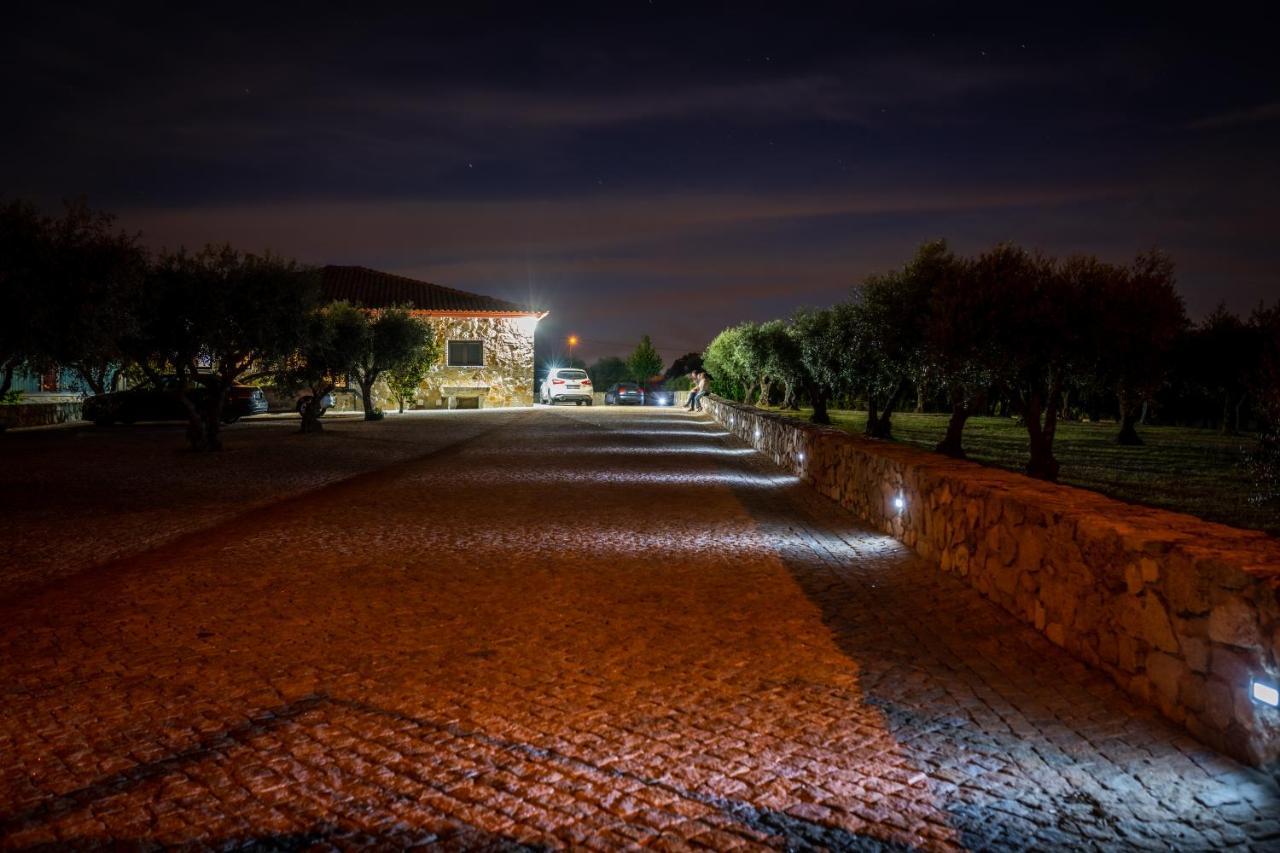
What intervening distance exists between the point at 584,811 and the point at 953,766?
1.50 metres

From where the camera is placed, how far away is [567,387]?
45.8 metres

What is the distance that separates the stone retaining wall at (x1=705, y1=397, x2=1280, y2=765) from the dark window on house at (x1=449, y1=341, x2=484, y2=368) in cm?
3523

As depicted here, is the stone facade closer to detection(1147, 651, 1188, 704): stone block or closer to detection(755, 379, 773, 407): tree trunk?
detection(755, 379, 773, 407): tree trunk

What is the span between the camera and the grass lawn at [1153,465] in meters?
12.2

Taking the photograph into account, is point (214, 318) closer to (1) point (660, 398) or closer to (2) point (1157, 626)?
(2) point (1157, 626)

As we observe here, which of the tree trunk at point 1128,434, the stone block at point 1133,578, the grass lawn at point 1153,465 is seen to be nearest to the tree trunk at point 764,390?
the grass lawn at point 1153,465

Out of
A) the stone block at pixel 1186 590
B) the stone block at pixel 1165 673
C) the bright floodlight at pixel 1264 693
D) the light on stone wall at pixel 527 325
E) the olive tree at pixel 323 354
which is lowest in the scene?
the stone block at pixel 1165 673

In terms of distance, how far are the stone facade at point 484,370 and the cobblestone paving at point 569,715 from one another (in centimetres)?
3375

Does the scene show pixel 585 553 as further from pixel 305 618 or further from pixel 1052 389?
pixel 1052 389

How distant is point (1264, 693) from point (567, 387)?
141ft

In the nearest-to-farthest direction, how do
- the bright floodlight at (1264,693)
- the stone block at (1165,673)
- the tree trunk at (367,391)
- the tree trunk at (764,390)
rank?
the bright floodlight at (1264,693) → the stone block at (1165,673) → the tree trunk at (367,391) → the tree trunk at (764,390)

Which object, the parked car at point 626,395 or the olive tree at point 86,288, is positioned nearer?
the olive tree at point 86,288

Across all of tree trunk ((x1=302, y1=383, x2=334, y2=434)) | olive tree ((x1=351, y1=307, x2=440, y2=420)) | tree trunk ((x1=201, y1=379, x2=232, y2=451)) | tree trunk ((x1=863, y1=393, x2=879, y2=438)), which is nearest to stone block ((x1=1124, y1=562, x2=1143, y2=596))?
tree trunk ((x1=201, y1=379, x2=232, y2=451))

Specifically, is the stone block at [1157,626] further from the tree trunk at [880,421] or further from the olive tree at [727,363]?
the olive tree at [727,363]
